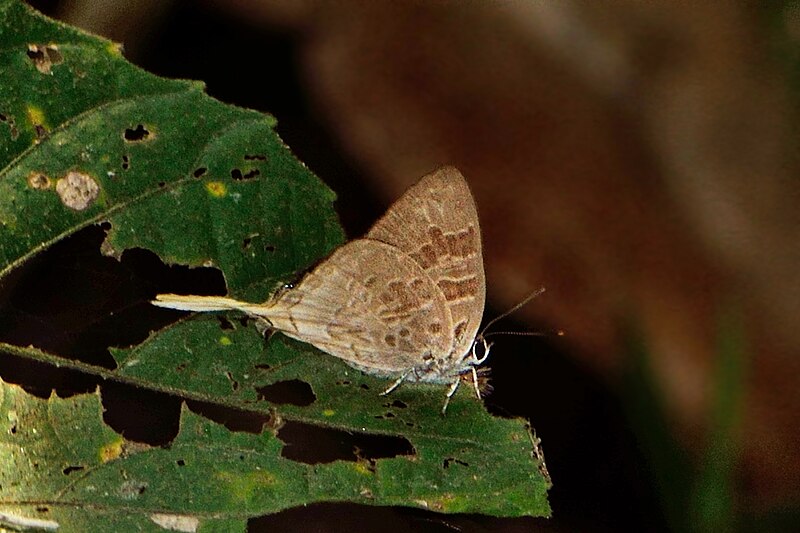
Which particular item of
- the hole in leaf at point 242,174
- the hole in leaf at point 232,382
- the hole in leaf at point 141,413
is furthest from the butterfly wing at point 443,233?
Result: the hole in leaf at point 141,413

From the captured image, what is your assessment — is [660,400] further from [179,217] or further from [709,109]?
[179,217]

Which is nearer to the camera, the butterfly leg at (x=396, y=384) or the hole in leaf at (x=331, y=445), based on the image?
the hole in leaf at (x=331, y=445)

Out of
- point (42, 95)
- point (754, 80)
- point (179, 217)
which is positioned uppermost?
point (754, 80)

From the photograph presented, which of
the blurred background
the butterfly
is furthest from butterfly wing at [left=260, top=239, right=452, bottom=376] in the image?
the blurred background

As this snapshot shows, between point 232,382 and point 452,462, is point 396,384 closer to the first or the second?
point 452,462

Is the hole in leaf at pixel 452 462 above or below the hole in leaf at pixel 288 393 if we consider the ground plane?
above

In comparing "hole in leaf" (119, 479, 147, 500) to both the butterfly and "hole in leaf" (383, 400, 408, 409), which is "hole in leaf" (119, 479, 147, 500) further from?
"hole in leaf" (383, 400, 408, 409)

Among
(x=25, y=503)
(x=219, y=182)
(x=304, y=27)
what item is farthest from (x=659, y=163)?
(x=25, y=503)

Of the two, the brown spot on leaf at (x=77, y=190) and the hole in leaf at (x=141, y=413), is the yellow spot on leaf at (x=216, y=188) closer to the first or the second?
the brown spot on leaf at (x=77, y=190)
